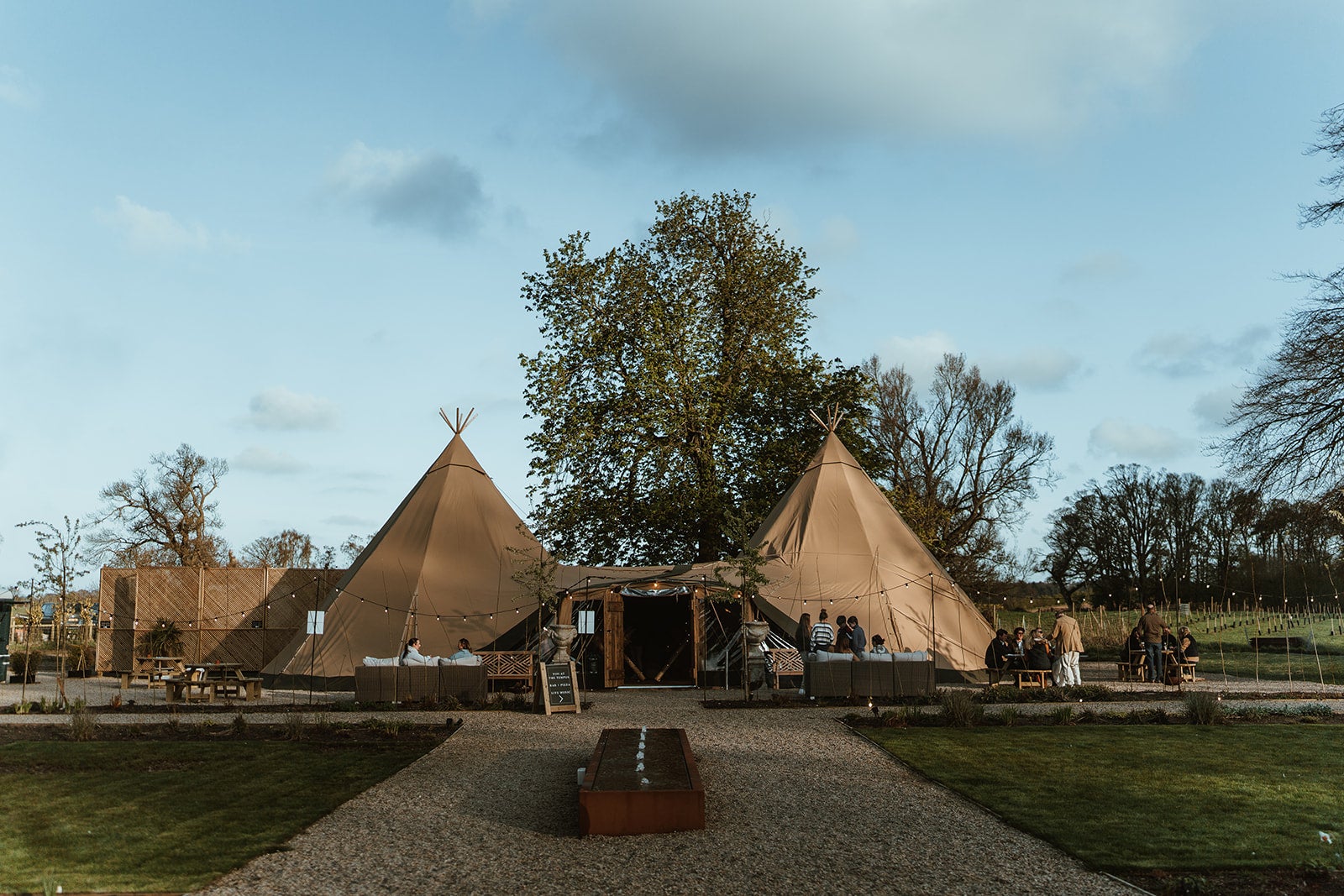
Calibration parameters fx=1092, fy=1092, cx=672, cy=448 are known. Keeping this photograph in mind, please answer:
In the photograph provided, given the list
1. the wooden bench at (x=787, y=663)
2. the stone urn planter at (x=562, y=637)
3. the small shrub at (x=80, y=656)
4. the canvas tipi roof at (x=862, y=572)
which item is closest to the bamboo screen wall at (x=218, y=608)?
the small shrub at (x=80, y=656)

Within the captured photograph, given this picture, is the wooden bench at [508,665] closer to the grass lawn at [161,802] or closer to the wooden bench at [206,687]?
the wooden bench at [206,687]

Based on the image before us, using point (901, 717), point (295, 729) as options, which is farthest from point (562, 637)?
point (901, 717)

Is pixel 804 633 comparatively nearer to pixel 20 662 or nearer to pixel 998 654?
pixel 998 654

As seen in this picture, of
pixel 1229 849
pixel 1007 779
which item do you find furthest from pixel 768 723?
pixel 1229 849

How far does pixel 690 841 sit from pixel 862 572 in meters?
14.3

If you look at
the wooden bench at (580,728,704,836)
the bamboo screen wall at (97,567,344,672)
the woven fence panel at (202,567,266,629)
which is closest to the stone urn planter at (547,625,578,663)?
the bamboo screen wall at (97,567,344,672)

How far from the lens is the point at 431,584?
21312 millimetres

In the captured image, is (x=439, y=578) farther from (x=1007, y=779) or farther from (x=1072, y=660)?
(x=1007, y=779)

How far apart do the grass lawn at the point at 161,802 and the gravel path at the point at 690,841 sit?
352mm

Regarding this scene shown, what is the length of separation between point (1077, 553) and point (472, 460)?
30.8 metres

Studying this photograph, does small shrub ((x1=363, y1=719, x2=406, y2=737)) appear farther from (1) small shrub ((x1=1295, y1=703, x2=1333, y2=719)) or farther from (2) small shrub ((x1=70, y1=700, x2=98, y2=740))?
(1) small shrub ((x1=1295, y1=703, x2=1333, y2=719))

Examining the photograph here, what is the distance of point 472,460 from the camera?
23516mm

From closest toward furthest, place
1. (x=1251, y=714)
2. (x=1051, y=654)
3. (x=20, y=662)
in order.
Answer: (x=1251, y=714), (x=1051, y=654), (x=20, y=662)

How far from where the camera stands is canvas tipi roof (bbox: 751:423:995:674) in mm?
20984
